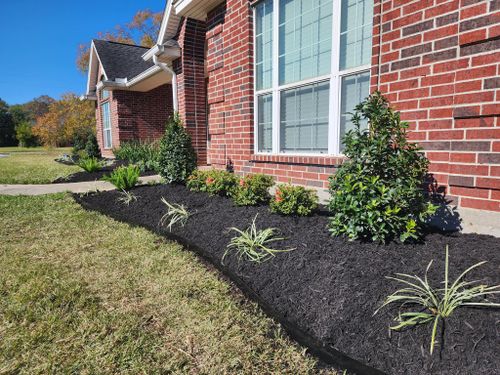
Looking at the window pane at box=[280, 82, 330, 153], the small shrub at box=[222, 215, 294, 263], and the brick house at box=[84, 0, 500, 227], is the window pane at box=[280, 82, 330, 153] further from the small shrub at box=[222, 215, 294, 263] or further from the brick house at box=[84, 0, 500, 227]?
the small shrub at box=[222, 215, 294, 263]

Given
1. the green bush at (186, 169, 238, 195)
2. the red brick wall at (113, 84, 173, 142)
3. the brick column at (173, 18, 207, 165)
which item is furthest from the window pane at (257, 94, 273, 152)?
the red brick wall at (113, 84, 173, 142)

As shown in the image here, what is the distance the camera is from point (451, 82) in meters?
2.67

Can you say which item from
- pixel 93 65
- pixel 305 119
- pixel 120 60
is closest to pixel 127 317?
pixel 305 119

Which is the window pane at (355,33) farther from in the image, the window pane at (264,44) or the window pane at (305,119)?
the window pane at (264,44)

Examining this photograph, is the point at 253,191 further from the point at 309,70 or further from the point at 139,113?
the point at 139,113

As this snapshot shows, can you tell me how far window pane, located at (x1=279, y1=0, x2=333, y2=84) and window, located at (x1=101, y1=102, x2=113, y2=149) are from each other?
13.5 meters

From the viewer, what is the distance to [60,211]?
5.49 metres

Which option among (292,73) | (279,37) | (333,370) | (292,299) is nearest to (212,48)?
(279,37)

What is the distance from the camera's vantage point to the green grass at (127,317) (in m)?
1.85

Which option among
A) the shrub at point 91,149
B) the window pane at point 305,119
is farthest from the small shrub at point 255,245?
the shrub at point 91,149

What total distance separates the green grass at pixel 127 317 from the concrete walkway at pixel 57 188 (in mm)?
3727

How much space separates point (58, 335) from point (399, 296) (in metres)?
2.25

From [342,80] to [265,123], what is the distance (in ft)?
5.12

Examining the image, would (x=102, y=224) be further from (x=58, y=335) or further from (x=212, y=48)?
(x=212, y=48)
